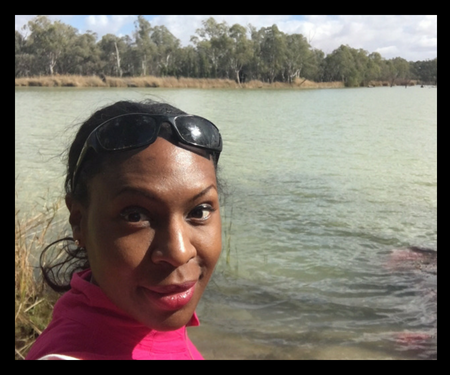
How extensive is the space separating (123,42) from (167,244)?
6965 centimetres

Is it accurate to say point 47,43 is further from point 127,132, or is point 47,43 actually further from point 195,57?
point 127,132

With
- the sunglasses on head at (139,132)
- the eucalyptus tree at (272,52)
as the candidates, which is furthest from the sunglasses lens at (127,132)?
the eucalyptus tree at (272,52)

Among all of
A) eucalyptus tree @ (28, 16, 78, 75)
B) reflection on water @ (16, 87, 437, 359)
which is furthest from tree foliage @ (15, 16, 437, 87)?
reflection on water @ (16, 87, 437, 359)

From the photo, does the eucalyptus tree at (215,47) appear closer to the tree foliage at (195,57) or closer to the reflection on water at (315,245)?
the tree foliage at (195,57)

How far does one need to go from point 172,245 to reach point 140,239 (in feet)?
0.25

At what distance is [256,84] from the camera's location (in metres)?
52.3

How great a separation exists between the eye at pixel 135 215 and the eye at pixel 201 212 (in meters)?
0.11

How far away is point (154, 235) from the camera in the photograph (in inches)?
43.4

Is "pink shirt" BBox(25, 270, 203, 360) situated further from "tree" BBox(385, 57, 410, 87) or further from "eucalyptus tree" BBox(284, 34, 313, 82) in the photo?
"tree" BBox(385, 57, 410, 87)

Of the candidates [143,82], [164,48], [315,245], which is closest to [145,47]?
[164,48]
